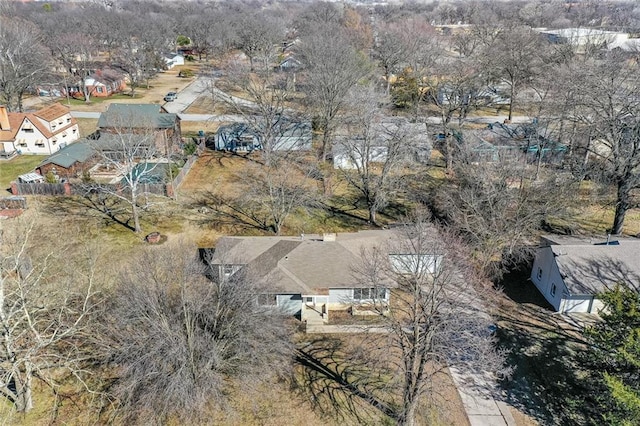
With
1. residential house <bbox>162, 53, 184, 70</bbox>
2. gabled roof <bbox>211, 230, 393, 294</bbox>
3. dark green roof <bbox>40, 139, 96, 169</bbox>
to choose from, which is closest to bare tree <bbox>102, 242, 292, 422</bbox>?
gabled roof <bbox>211, 230, 393, 294</bbox>

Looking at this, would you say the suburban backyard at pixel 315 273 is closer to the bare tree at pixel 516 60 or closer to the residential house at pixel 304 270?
the residential house at pixel 304 270

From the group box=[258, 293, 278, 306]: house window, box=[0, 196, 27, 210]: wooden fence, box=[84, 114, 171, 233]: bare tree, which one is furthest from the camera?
box=[0, 196, 27, 210]: wooden fence

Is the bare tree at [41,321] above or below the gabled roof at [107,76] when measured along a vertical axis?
below

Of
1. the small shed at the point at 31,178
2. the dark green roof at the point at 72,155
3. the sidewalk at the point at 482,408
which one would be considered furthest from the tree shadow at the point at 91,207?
the sidewalk at the point at 482,408

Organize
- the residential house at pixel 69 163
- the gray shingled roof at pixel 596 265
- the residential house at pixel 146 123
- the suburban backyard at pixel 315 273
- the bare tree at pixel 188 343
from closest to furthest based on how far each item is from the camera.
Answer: the bare tree at pixel 188 343, the suburban backyard at pixel 315 273, the gray shingled roof at pixel 596 265, the residential house at pixel 69 163, the residential house at pixel 146 123

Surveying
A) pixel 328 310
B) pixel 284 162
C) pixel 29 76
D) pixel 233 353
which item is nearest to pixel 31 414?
pixel 233 353

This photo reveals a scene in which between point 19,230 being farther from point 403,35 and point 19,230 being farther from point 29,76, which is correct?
point 403,35

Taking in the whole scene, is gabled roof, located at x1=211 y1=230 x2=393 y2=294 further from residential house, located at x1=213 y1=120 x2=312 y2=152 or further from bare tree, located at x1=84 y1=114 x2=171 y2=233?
residential house, located at x1=213 y1=120 x2=312 y2=152
